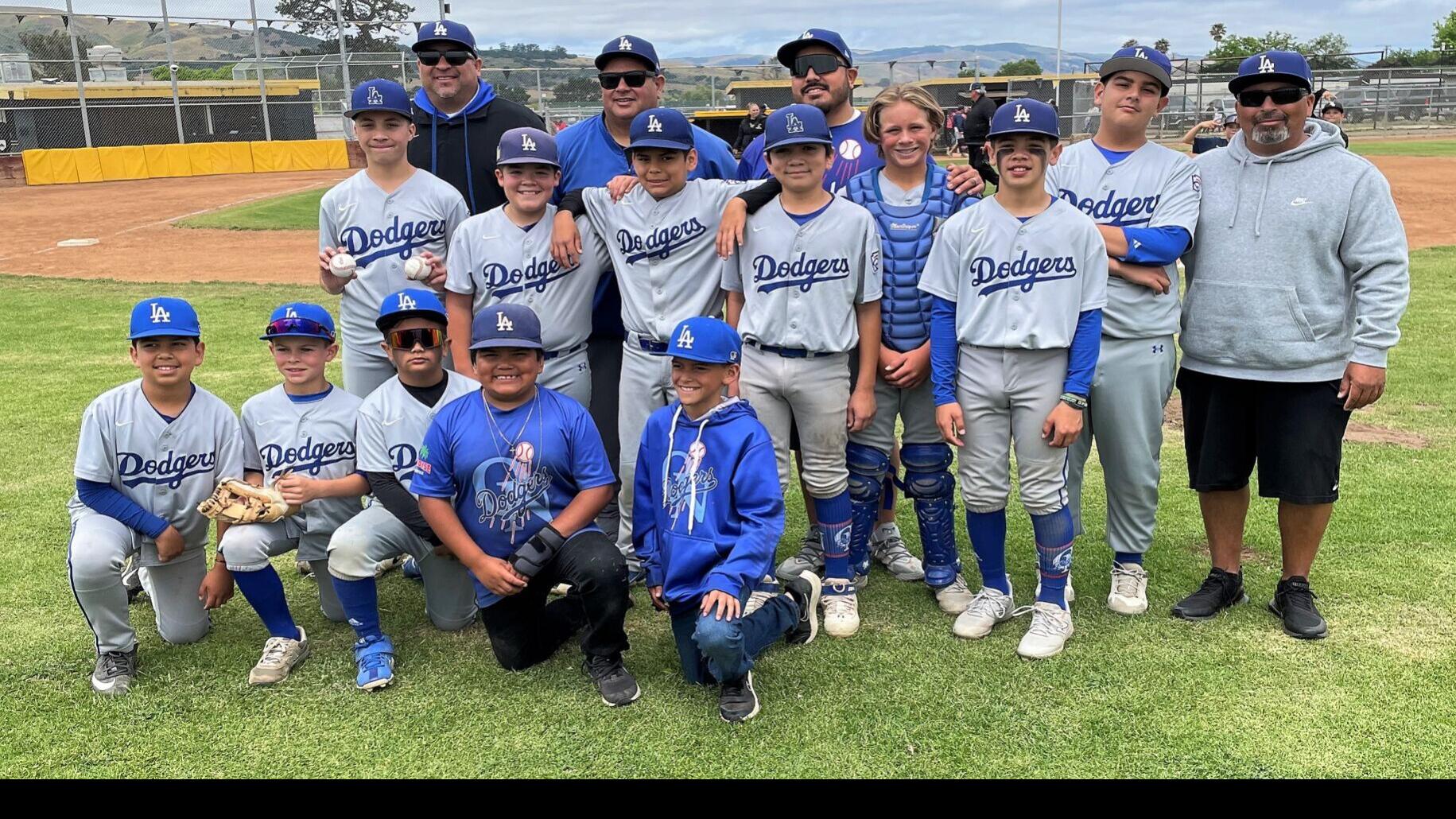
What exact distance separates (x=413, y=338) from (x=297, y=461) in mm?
643

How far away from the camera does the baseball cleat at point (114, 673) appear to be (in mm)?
3689

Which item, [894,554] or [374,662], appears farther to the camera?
[894,554]

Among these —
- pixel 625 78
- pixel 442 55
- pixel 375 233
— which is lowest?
pixel 375 233

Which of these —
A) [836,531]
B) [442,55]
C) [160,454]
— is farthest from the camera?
[442,55]

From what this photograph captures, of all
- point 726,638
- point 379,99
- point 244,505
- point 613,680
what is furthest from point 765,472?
point 379,99

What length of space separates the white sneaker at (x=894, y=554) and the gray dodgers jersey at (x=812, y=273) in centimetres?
106

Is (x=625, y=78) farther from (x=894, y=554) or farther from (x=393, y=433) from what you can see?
(x=894, y=554)

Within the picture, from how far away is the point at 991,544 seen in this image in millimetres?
4117

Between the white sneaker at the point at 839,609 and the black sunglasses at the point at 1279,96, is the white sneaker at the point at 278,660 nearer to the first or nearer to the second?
the white sneaker at the point at 839,609

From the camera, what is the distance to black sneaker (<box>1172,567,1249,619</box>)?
4.17 meters

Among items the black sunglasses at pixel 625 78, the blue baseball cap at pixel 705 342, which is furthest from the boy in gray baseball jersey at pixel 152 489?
the black sunglasses at pixel 625 78

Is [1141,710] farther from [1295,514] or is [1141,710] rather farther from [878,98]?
[878,98]

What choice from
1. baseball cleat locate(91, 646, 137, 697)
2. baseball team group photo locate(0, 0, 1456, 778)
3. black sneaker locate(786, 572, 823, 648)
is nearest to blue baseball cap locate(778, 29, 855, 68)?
baseball team group photo locate(0, 0, 1456, 778)

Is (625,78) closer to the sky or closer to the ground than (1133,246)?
closer to the sky
